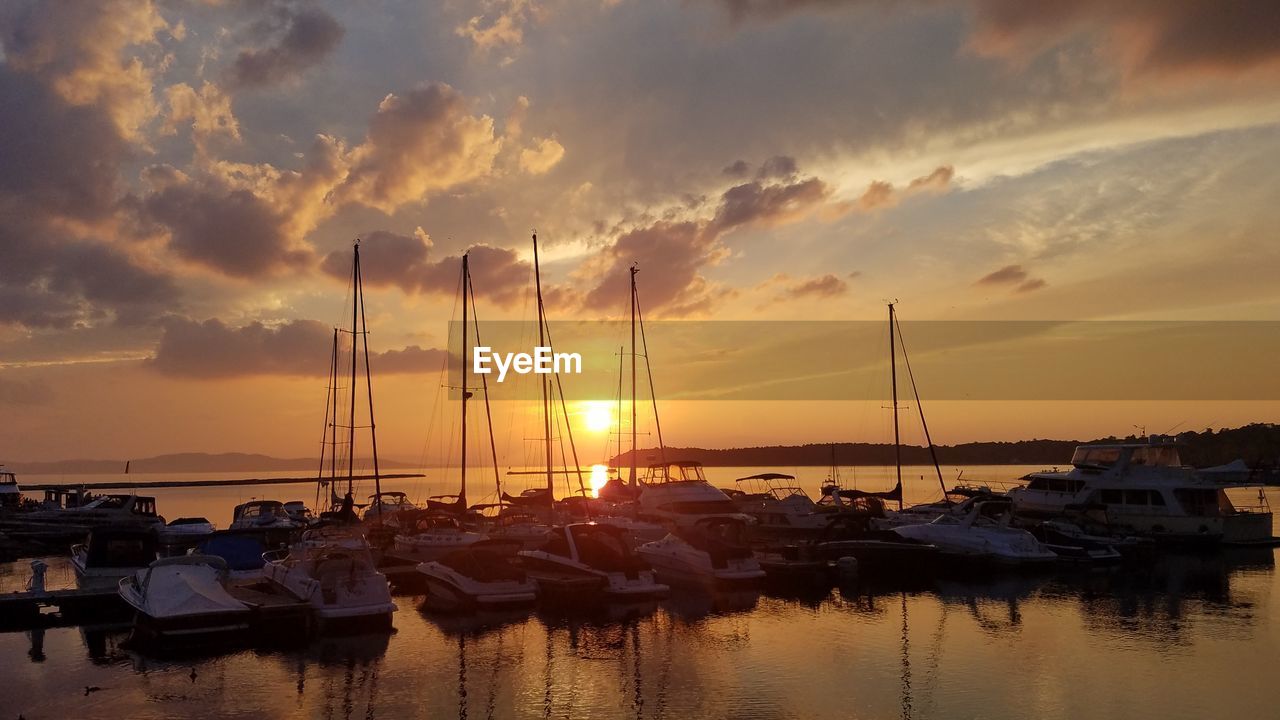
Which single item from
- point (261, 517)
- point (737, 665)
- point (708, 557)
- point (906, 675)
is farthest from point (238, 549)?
point (906, 675)

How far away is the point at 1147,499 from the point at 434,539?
39912mm

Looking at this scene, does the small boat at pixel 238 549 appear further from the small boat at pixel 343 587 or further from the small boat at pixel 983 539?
the small boat at pixel 983 539

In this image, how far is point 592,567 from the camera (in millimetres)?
32312

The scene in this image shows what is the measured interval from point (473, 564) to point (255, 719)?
13.6 meters

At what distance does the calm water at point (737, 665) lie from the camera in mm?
18828

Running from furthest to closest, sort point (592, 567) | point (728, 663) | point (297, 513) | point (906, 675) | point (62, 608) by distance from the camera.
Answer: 1. point (297, 513)
2. point (592, 567)
3. point (62, 608)
4. point (728, 663)
5. point (906, 675)

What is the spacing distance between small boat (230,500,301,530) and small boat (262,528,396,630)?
1133 inches

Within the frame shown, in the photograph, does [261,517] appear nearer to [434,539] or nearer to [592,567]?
[434,539]

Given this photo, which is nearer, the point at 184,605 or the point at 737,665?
the point at 737,665

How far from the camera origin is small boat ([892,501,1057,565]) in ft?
130

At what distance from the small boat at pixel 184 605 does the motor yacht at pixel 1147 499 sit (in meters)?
44.1

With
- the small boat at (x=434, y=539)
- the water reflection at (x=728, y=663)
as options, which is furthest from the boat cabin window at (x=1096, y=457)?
the small boat at (x=434, y=539)

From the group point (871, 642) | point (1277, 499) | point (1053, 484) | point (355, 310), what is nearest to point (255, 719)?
point (871, 642)

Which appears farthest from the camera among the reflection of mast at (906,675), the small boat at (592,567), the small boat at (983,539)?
the small boat at (983,539)
